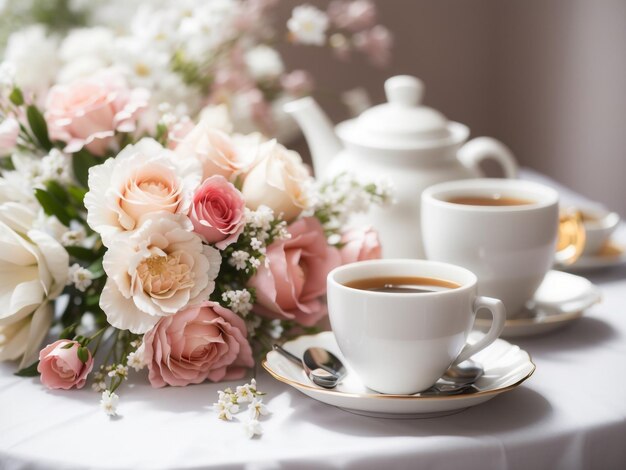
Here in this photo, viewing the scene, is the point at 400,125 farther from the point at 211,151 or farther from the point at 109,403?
the point at 109,403

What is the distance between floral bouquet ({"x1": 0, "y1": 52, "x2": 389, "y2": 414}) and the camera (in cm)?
86

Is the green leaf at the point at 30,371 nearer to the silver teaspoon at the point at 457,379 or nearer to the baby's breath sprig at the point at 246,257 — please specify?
the baby's breath sprig at the point at 246,257

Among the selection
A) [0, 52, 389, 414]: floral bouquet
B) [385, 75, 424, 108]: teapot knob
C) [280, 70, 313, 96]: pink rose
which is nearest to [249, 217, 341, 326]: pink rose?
[0, 52, 389, 414]: floral bouquet

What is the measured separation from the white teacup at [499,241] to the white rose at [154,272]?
32cm

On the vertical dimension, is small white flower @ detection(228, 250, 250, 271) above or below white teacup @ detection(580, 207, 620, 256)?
above

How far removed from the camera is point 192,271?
0.87 metres

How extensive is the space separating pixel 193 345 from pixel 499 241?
0.40 meters

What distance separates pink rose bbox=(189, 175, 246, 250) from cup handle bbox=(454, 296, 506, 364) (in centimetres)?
28

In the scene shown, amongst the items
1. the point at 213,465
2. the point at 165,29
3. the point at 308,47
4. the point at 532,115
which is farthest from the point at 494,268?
the point at 532,115

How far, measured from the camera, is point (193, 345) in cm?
88

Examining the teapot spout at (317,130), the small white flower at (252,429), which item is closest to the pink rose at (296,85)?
the teapot spout at (317,130)

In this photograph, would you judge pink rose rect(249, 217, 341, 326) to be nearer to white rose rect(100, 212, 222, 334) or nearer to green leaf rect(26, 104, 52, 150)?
white rose rect(100, 212, 222, 334)

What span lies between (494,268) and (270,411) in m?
0.37

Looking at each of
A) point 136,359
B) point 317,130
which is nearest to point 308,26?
point 317,130
